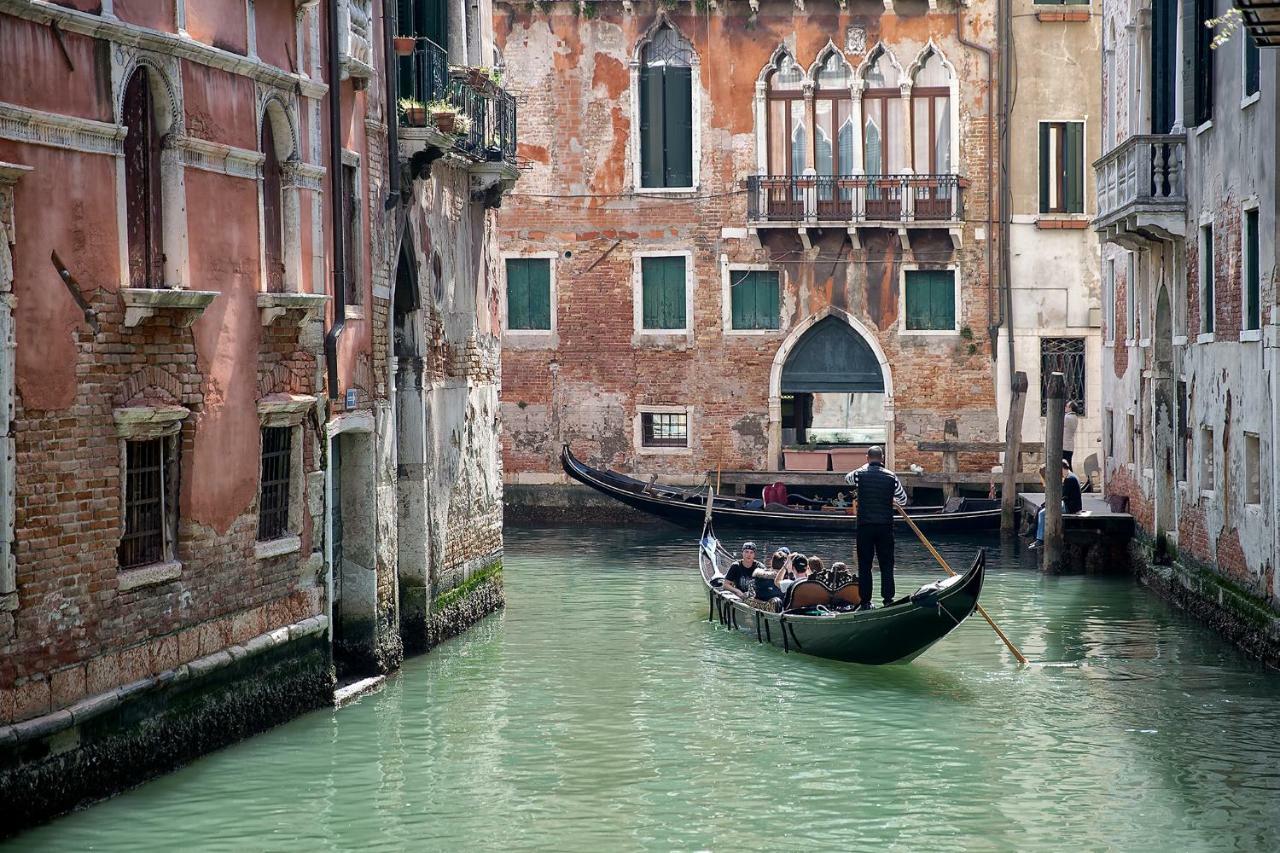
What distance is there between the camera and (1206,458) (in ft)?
46.4

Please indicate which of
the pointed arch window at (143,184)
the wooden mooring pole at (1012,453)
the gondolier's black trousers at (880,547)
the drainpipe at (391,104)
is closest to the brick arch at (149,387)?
the pointed arch window at (143,184)

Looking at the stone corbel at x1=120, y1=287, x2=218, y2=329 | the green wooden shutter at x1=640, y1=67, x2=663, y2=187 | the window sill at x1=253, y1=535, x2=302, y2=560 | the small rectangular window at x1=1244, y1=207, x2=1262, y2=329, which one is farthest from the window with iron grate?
the stone corbel at x1=120, y1=287, x2=218, y2=329

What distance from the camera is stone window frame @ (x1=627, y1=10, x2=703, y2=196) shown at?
22.7 metres

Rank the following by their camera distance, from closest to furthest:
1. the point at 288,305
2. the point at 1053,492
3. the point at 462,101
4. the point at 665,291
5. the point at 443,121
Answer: the point at 288,305 < the point at 443,121 < the point at 462,101 < the point at 1053,492 < the point at 665,291

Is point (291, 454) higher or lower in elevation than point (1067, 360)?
lower

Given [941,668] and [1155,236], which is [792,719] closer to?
[941,668]

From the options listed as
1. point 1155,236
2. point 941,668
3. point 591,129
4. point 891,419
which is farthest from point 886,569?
point 591,129

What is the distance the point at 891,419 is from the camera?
74.3ft

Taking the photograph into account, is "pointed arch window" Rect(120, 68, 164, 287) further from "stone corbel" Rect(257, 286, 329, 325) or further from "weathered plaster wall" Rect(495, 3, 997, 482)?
"weathered plaster wall" Rect(495, 3, 997, 482)

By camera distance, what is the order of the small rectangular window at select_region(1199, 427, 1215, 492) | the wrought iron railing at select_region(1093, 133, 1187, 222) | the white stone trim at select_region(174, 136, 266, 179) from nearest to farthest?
the white stone trim at select_region(174, 136, 266, 179), the small rectangular window at select_region(1199, 427, 1215, 492), the wrought iron railing at select_region(1093, 133, 1187, 222)

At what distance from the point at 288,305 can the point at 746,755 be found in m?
3.42

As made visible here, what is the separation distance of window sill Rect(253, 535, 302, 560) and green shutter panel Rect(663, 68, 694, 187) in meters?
13.5

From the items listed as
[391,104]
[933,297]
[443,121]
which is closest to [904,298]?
[933,297]

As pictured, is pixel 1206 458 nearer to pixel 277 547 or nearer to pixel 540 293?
pixel 277 547
